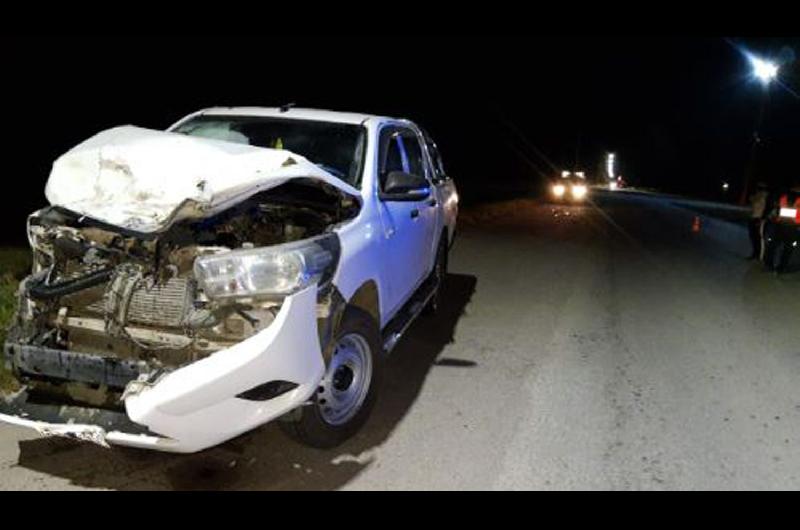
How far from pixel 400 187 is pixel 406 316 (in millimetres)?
1219

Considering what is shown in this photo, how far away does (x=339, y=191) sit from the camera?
15.2 ft

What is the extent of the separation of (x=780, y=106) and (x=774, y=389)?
2602 inches

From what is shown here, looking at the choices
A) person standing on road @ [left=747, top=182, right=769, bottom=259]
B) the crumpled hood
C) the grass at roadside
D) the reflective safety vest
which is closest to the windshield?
the crumpled hood

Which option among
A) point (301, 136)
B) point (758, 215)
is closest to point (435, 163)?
point (301, 136)

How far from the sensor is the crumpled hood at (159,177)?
381 cm

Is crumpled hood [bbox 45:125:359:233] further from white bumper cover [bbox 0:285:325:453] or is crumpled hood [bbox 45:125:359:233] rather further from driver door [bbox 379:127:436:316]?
driver door [bbox 379:127:436:316]

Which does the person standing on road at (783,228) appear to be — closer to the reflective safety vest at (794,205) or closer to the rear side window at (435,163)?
the reflective safety vest at (794,205)

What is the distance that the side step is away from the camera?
530cm

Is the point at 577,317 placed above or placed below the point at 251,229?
below

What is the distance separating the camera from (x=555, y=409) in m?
5.28

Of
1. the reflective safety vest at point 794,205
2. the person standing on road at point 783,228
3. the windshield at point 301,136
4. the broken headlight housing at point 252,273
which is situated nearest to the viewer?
the broken headlight housing at point 252,273

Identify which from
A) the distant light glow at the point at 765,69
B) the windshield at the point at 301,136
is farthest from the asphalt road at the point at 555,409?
the distant light glow at the point at 765,69
